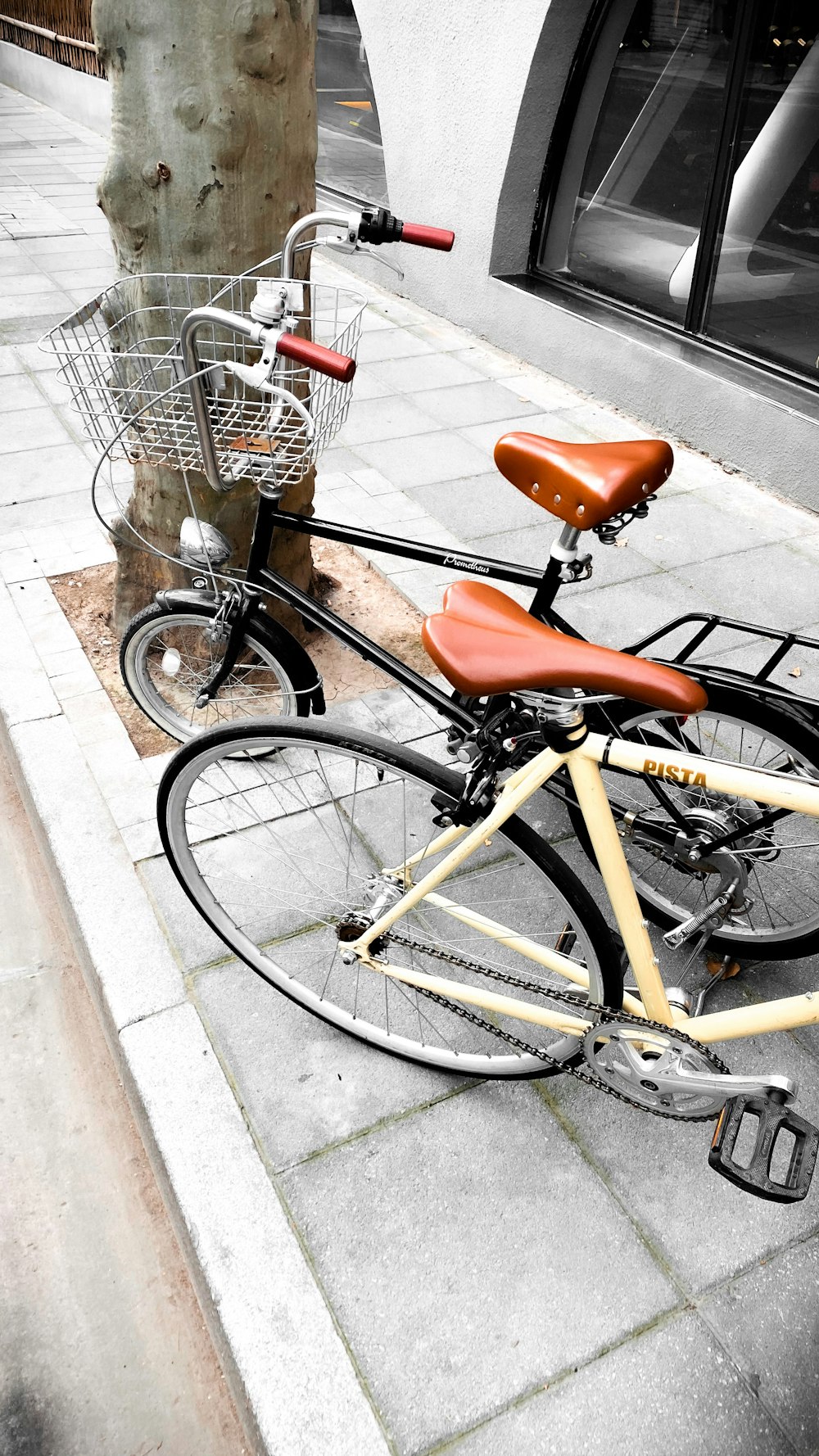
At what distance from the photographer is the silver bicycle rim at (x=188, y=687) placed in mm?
3053

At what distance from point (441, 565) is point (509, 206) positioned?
478 centimetres

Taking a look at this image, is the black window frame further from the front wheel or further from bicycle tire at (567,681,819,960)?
the front wheel

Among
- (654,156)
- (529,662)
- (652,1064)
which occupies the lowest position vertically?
(652,1064)

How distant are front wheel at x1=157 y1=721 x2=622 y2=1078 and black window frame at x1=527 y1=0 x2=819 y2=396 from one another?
3513mm

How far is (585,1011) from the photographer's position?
215 cm

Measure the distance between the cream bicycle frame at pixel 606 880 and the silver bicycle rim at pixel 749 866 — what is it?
0.50 m

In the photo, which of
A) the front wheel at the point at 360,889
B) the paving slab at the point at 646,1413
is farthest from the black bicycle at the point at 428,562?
the paving slab at the point at 646,1413

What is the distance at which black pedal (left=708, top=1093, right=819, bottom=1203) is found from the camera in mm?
1941

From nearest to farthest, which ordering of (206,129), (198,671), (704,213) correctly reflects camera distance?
1. (206,129)
2. (198,671)
3. (704,213)

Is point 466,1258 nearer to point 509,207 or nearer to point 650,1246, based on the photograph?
point 650,1246

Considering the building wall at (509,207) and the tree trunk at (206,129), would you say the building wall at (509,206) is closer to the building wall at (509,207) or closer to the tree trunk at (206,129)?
the building wall at (509,207)

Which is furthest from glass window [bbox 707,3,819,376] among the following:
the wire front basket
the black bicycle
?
the wire front basket

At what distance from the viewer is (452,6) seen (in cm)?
612

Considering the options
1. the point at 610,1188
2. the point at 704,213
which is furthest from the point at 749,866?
the point at 704,213
